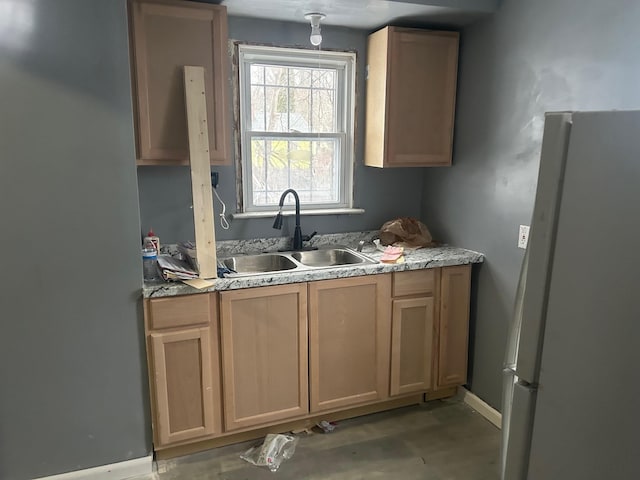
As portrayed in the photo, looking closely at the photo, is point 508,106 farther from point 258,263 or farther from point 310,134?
point 258,263

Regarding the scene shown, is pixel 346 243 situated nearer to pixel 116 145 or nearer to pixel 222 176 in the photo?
pixel 222 176

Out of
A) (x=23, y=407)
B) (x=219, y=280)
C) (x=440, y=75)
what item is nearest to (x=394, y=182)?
(x=440, y=75)

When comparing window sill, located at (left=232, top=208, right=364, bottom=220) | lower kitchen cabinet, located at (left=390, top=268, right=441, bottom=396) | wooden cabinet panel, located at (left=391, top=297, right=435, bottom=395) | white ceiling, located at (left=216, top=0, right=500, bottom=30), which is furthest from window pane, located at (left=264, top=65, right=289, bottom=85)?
wooden cabinet panel, located at (left=391, top=297, right=435, bottom=395)

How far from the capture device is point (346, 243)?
3.15 m

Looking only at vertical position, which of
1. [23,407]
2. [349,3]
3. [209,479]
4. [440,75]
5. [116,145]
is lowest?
[209,479]

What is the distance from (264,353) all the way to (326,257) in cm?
78

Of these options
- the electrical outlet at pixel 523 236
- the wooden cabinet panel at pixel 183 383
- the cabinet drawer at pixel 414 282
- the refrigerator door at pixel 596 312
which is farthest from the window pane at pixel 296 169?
the refrigerator door at pixel 596 312

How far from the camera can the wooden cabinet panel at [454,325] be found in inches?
110

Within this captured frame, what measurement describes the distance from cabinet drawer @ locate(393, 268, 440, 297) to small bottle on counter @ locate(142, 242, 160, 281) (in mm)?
1217

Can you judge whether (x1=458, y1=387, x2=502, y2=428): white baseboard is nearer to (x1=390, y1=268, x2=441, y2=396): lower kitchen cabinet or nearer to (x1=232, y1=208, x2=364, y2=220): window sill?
(x1=390, y1=268, x2=441, y2=396): lower kitchen cabinet

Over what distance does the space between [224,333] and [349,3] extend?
67.9 inches

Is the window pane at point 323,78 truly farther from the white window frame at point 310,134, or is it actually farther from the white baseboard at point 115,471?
the white baseboard at point 115,471

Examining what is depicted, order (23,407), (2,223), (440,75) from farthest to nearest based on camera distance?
(440,75) < (23,407) < (2,223)

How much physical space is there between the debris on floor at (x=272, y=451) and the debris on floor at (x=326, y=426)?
0.52 feet
